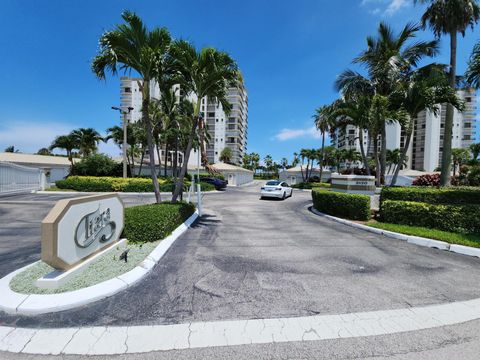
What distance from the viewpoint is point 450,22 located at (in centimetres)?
1206

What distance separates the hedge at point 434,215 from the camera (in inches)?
296

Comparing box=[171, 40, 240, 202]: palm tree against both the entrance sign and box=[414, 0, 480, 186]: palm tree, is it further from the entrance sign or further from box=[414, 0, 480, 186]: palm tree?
box=[414, 0, 480, 186]: palm tree

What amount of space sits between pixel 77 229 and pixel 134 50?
592 centimetres

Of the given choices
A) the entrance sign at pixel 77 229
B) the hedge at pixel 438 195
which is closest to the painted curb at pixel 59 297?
the entrance sign at pixel 77 229

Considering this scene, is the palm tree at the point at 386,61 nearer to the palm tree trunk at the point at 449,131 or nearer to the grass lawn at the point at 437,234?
the palm tree trunk at the point at 449,131

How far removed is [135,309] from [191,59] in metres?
7.37

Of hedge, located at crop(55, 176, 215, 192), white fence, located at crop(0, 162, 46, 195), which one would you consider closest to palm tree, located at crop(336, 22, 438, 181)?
hedge, located at crop(55, 176, 215, 192)

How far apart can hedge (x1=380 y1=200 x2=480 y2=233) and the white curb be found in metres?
5.64

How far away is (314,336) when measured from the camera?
2889 mm

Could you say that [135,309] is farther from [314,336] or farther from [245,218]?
[245,218]

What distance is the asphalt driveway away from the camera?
130 inches

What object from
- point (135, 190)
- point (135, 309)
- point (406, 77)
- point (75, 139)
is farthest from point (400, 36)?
point (75, 139)

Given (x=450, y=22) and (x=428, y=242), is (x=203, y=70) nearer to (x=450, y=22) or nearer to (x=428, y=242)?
(x=428, y=242)

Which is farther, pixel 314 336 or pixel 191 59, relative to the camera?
pixel 191 59
